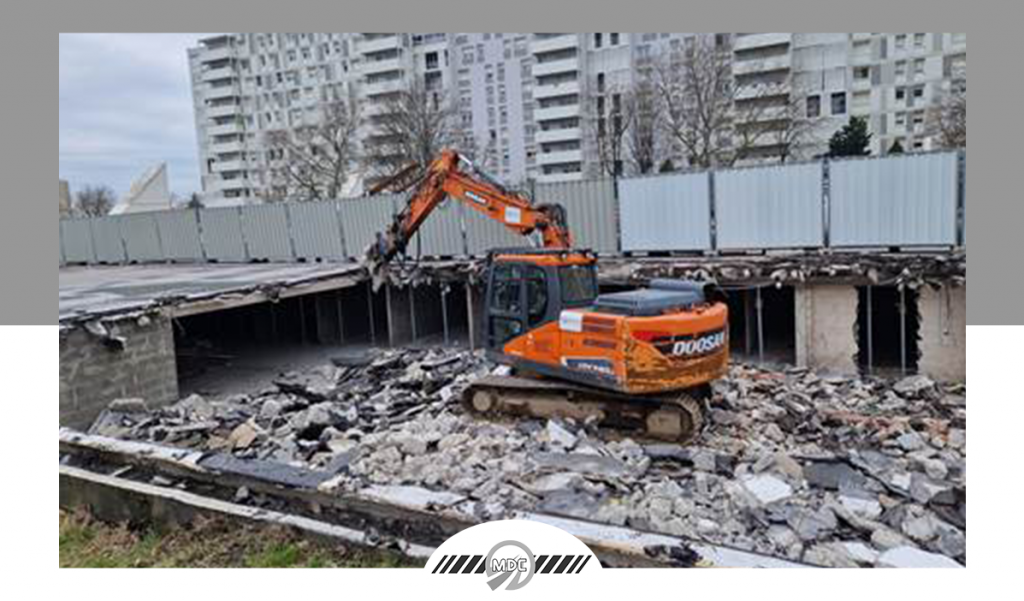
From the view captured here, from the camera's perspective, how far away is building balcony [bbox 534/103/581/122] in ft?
106

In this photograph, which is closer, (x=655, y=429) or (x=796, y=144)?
(x=655, y=429)

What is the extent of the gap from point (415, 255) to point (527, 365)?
7.55 meters

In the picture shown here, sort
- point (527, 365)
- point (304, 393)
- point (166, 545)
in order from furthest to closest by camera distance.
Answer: point (304, 393) → point (527, 365) → point (166, 545)

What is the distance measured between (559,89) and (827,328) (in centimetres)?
2214

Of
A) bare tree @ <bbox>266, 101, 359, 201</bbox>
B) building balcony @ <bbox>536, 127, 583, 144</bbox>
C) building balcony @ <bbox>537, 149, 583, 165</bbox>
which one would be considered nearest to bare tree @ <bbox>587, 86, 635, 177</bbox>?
building balcony @ <bbox>536, 127, 583, 144</bbox>

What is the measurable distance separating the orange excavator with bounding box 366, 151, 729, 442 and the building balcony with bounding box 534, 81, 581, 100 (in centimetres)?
2240

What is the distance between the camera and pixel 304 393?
1149cm

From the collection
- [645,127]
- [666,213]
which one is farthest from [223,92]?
[666,213]

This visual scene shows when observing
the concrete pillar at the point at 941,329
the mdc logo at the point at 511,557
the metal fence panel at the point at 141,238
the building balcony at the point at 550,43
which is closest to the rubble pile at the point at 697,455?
the concrete pillar at the point at 941,329

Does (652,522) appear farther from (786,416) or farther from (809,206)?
(809,206)

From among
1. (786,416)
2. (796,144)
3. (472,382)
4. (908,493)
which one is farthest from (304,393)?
(796,144)

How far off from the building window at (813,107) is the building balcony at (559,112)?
52.9ft

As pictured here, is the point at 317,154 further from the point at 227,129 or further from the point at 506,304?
the point at 506,304

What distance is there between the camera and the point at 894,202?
1163 cm
